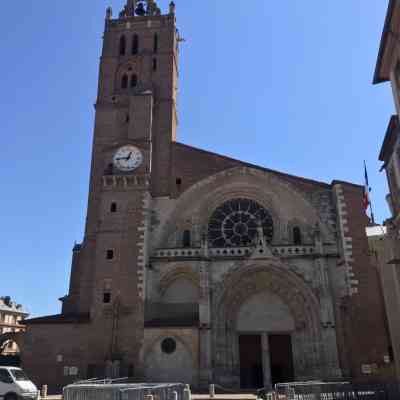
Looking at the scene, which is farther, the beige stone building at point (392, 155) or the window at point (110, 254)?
the window at point (110, 254)

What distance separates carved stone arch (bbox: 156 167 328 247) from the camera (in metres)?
28.6

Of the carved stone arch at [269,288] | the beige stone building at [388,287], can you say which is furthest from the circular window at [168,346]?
the beige stone building at [388,287]

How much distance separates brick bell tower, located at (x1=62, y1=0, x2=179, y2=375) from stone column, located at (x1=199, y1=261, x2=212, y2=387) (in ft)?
11.3

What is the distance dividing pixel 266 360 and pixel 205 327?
3.89 m

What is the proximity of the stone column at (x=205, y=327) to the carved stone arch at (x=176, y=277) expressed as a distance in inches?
43.4

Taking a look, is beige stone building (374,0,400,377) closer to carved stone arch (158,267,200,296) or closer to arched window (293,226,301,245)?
arched window (293,226,301,245)

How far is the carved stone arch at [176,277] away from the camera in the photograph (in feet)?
88.5

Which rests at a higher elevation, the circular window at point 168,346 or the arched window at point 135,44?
the arched window at point 135,44

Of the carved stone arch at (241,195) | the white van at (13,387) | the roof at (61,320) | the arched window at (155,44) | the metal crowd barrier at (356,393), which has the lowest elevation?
the metal crowd barrier at (356,393)

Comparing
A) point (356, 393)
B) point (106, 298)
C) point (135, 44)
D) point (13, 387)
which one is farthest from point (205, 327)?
point (135, 44)

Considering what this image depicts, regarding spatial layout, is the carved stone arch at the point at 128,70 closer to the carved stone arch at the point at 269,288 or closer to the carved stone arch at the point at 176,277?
the carved stone arch at the point at 176,277

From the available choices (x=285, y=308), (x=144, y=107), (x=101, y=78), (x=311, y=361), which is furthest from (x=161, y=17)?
(x=311, y=361)

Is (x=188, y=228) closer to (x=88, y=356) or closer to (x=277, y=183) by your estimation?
(x=277, y=183)

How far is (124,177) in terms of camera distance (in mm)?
29297
